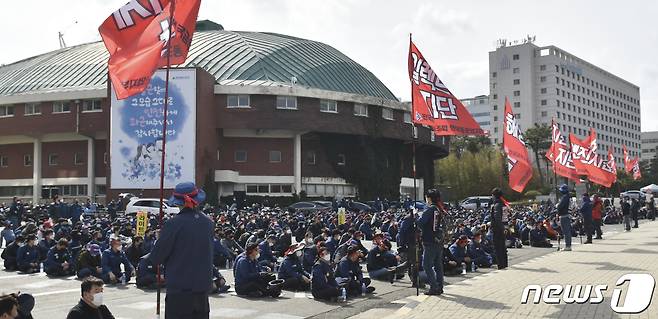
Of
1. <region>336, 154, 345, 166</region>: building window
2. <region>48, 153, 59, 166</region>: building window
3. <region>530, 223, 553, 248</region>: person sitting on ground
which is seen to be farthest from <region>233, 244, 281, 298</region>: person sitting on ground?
<region>48, 153, 59, 166</region>: building window

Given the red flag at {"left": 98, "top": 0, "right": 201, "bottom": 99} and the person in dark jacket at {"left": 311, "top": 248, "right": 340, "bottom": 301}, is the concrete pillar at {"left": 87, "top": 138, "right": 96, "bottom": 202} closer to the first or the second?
the person in dark jacket at {"left": 311, "top": 248, "right": 340, "bottom": 301}

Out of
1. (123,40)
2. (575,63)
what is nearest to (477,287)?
(123,40)

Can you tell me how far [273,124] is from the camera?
165 ft

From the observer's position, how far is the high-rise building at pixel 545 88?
116 meters

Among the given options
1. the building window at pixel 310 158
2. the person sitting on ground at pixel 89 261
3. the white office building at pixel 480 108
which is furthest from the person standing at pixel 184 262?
the white office building at pixel 480 108

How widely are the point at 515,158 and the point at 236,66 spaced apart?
39222 millimetres

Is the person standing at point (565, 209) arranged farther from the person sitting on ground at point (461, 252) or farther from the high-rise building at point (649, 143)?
the high-rise building at point (649, 143)

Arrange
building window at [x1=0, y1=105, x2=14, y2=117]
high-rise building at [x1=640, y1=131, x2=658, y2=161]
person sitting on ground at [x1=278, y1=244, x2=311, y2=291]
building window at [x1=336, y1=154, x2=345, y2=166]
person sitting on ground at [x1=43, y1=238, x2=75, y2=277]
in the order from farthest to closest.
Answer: high-rise building at [x1=640, y1=131, x2=658, y2=161] → building window at [x1=336, y1=154, x2=345, y2=166] → building window at [x1=0, y1=105, x2=14, y2=117] → person sitting on ground at [x1=43, y1=238, x2=75, y2=277] → person sitting on ground at [x1=278, y1=244, x2=311, y2=291]

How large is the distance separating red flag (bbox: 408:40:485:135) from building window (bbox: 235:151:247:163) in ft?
124

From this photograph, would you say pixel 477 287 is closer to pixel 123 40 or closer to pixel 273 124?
pixel 123 40

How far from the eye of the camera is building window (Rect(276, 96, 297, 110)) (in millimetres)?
51200

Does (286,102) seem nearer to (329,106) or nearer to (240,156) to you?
(329,106)

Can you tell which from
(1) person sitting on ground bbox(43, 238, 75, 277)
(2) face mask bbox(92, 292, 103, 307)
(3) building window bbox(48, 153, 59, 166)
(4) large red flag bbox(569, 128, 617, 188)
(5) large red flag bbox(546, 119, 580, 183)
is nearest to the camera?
(2) face mask bbox(92, 292, 103, 307)

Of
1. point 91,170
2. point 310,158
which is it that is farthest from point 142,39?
point 91,170
